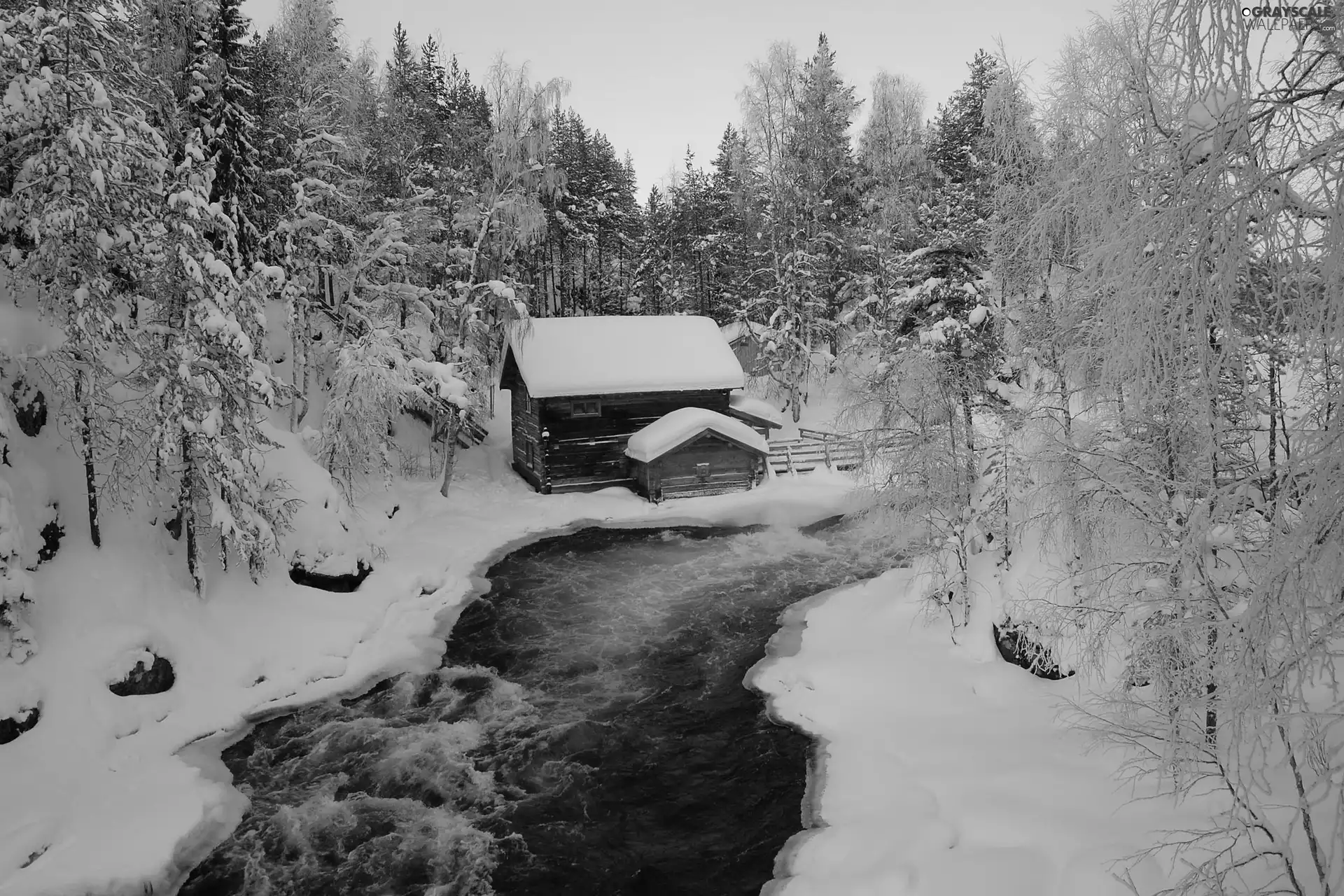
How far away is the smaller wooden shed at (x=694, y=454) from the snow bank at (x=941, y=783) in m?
11.6

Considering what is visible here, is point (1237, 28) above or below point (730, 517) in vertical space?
above

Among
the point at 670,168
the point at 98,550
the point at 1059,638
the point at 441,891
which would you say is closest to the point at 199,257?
the point at 98,550

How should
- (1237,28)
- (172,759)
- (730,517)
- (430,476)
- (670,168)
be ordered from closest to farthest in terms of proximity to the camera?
(1237,28) → (172,759) → (730,517) → (430,476) → (670,168)

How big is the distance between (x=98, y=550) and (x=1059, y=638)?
1496 centimetres

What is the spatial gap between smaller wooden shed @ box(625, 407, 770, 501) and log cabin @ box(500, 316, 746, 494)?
750 millimetres

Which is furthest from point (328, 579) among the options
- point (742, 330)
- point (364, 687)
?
point (742, 330)

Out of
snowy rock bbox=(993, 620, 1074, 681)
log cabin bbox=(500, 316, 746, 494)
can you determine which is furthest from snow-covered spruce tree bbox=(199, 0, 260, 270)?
snowy rock bbox=(993, 620, 1074, 681)

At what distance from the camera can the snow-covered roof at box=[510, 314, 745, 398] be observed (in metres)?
23.9

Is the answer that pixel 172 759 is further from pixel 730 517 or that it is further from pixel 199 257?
pixel 730 517

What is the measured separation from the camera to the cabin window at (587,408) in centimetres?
2430

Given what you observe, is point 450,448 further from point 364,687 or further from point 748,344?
point 748,344

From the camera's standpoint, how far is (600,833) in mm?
8492

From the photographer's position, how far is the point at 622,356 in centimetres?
2519

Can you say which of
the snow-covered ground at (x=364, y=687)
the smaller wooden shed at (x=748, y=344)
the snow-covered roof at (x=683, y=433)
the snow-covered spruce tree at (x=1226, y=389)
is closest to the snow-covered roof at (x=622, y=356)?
the snow-covered roof at (x=683, y=433)
